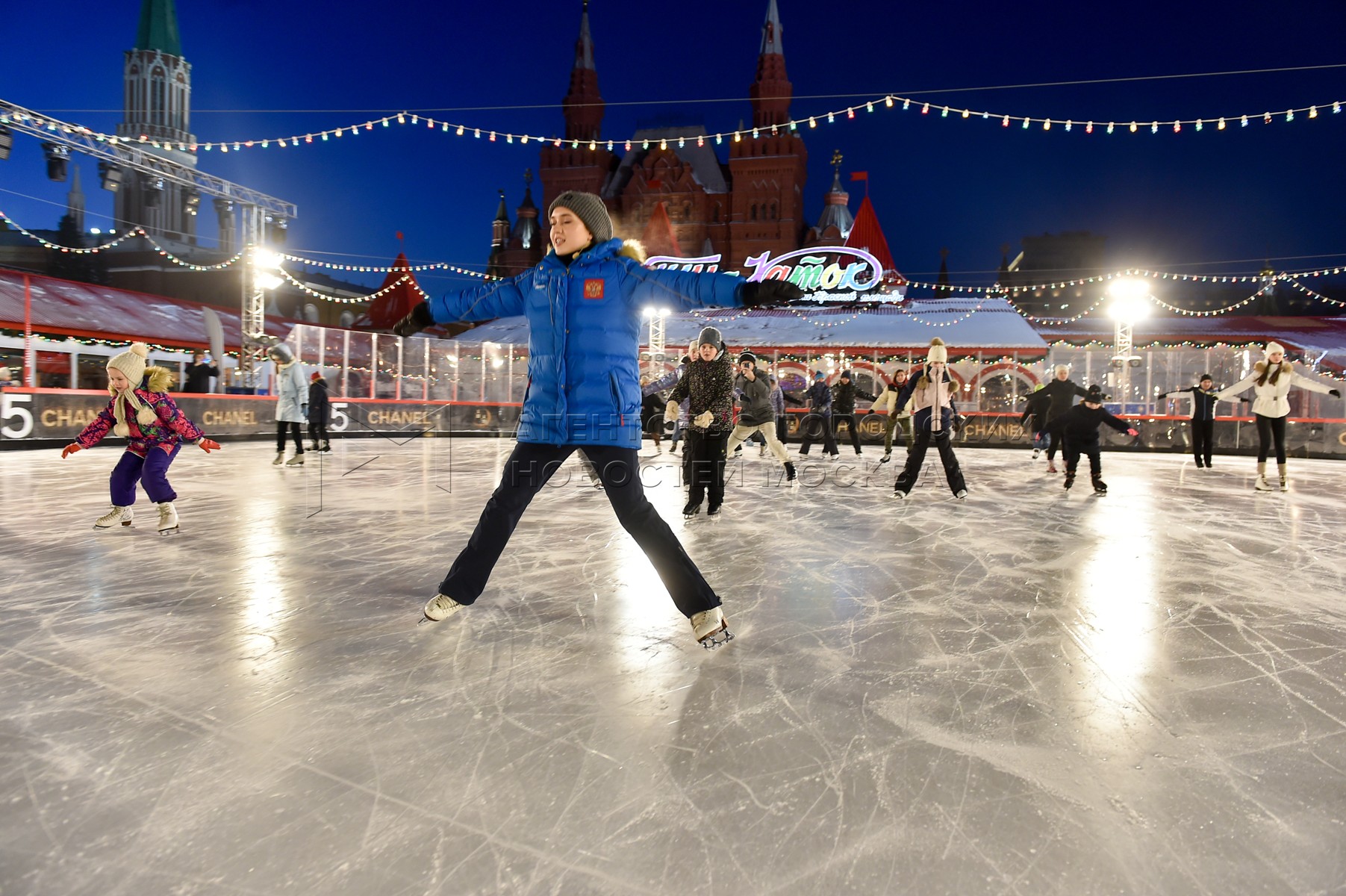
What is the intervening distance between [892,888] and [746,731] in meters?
0.58

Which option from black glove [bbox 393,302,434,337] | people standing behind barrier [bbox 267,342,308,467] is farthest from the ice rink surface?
people standing behind barrier [bbox 267,342,308,467]

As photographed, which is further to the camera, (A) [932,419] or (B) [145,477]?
(A) [932,419]

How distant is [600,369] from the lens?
7.55ft

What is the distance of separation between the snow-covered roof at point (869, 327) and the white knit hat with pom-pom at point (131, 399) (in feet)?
56.0

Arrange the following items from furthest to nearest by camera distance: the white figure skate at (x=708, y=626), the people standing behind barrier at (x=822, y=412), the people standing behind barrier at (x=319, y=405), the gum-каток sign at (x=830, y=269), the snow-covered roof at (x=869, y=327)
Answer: the gum-каток sign at (x=830, y=269) < the snow-covered roof at (x=869, y=327) < the people standing behind barrier at (x=822, y=412) < the people standing behind barrier at (x=319, y=405) < the white figure skate at (x=708, y=626)

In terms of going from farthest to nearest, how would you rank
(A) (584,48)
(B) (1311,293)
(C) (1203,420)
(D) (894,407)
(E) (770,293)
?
(A) (584,48) → (B) (1311,293) → (C) (1203,420) → (D) (894,407) → (E) (770,293)

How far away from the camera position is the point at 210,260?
37219 millimetres

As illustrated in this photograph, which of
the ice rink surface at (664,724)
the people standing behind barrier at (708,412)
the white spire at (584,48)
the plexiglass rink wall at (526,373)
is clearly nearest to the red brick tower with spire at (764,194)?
the white spire at (584,48)

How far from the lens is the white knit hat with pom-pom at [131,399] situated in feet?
13.2

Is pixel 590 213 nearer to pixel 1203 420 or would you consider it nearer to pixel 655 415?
pixel 655 415

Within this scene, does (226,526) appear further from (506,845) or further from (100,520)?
(506,845)

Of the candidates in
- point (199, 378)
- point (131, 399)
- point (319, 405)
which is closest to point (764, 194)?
point (199, 378)

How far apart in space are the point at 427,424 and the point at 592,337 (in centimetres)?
1400

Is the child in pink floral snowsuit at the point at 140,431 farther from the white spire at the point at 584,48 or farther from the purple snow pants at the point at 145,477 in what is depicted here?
the white spire at the point at 584,48
